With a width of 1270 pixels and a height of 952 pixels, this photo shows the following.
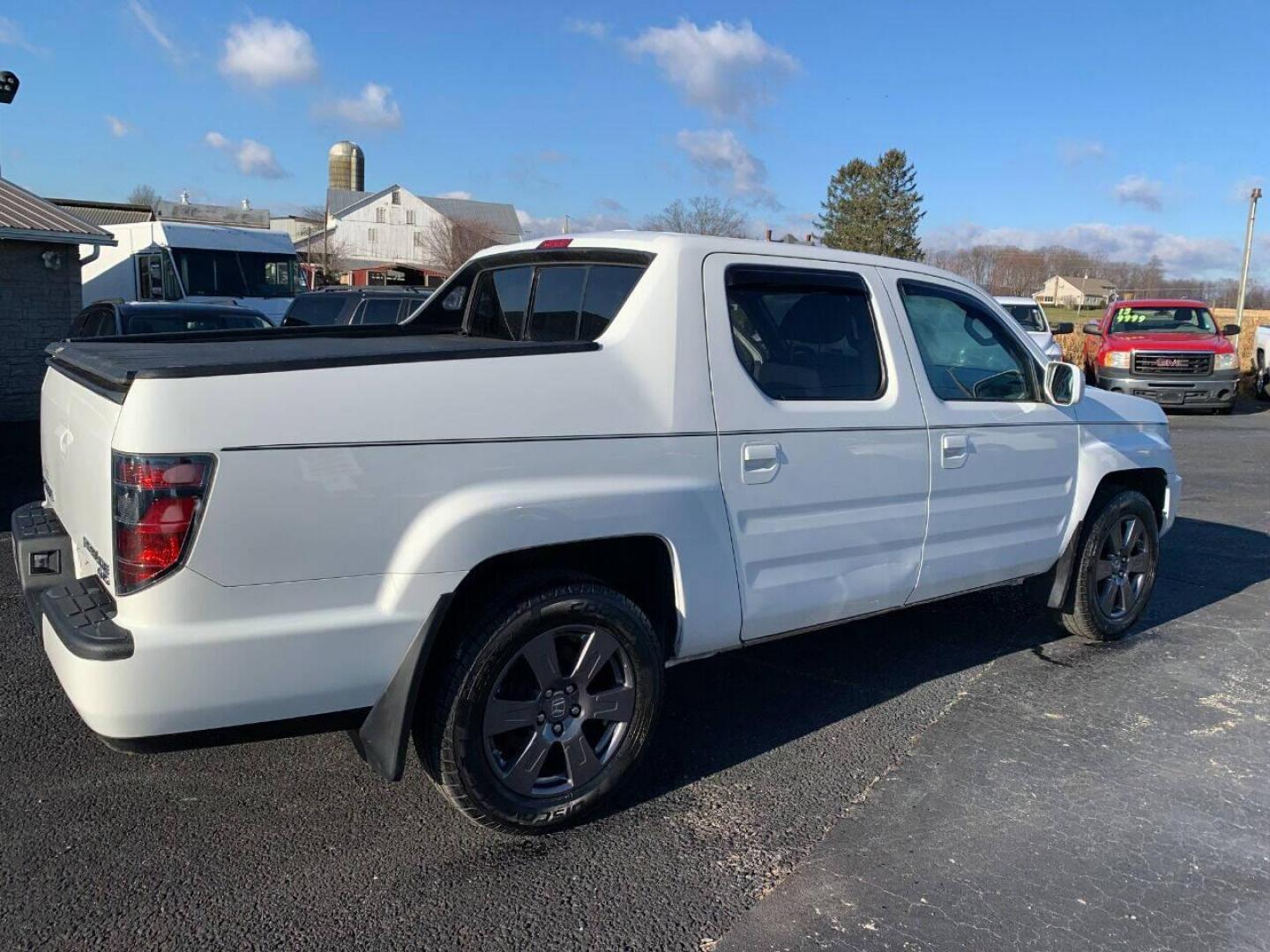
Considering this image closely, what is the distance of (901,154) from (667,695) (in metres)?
58.6

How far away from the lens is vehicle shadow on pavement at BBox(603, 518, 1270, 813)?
401 cm

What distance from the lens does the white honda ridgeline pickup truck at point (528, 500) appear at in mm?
2656

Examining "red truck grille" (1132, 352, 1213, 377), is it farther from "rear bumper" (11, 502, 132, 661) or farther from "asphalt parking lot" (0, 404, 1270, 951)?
"rear bumper" (11, 502, 132, 661)

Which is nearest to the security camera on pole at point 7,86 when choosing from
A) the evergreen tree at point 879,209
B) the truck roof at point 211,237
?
the truck roof at point 211,237

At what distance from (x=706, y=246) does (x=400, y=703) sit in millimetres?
1883

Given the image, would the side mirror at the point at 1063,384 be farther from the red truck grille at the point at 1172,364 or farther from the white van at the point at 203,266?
the white van at the point at 203,266

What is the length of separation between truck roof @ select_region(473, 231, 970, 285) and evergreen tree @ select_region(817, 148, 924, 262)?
5382 centimetres

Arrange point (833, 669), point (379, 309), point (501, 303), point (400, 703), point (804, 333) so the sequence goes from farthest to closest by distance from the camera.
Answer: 1. point (379, 309)
2. point (833, 669)
3. point (501, 303)
4. point (804, 333)
5. point (400, 703)

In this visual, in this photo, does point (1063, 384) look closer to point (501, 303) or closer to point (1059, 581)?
point (1059, 581)

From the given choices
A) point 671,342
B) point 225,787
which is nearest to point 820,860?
point 671,342

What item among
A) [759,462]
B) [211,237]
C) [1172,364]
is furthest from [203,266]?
[759,462]

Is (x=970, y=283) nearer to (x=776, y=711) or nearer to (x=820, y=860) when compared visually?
(x=776, y=711)

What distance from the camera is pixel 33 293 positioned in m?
13.1

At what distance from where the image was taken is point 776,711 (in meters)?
4.39
